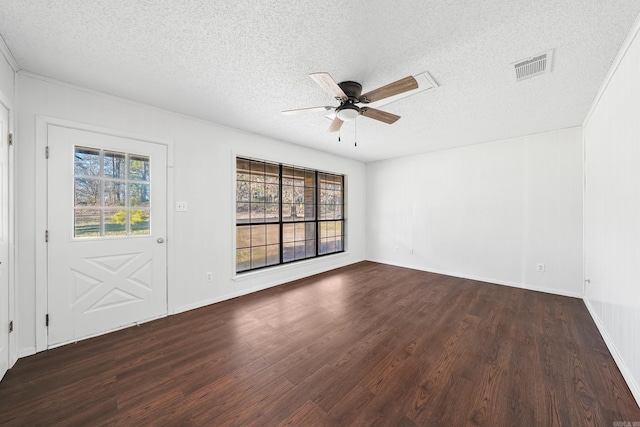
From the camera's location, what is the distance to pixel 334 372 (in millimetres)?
1852

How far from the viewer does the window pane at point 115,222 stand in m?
2.47

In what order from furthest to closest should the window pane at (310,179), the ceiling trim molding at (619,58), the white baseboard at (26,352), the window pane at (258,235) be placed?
1. the window pane at (310,179)
2. the window pane at (258,235)
3. the white baseboard at (26,352)
4. the ceiling trim molding at (619,58)

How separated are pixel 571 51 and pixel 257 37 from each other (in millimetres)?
2311

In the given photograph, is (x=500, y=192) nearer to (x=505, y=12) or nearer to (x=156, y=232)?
(x=505, y=12)

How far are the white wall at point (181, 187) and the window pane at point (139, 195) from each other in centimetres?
24

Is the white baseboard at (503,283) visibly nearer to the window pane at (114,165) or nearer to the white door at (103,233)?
the white door at (103,233)

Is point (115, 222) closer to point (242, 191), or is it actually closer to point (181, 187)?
point (181, 187)

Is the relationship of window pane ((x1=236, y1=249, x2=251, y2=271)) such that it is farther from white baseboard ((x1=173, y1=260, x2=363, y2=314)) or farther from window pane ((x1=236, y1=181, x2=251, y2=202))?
window pane ((x1=236, y1=181, x2=251, y2=202))

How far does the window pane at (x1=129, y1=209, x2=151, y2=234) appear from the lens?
2619 mm

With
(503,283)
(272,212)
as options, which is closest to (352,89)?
(272,212)

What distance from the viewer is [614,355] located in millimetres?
1979

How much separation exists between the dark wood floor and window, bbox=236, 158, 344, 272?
1169 mm

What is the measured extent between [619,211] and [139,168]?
14.8 ft

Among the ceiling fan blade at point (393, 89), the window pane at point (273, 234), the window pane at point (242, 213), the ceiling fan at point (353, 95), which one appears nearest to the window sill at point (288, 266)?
the window pane at point (273, 234)
